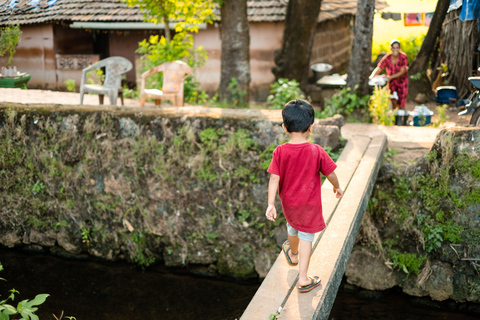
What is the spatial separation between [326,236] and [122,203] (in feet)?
12.3

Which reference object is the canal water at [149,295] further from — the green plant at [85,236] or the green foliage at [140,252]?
the green plant at [85,236]

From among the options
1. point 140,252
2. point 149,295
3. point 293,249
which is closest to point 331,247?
point 293,249

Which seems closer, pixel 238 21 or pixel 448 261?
pixel 448 261

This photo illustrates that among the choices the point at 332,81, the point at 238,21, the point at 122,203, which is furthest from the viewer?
the point at 332,81

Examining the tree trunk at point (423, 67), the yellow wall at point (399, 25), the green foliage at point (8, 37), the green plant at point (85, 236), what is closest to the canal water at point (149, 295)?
the green plant at point (85, 236)

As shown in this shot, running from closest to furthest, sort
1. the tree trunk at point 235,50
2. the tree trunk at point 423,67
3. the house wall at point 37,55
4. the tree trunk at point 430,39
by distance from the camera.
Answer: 1. the tree trunk at point 235,50
2. the tree trunk at point 430,39
3. the tree trunk at point 423,67
4. the house wall at point 37,55

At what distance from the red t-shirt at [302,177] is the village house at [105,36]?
896 cm

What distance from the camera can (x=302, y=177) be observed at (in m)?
3.19

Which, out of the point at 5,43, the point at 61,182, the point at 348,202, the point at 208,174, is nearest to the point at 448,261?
the point at 348,202

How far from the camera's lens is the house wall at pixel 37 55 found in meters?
13.1

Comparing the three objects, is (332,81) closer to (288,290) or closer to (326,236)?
(326,236)

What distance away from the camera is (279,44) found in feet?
39.2

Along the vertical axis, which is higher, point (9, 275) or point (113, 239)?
point (113, 239)

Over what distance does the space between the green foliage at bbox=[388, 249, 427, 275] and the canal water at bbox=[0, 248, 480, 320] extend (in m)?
0.37
